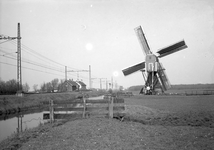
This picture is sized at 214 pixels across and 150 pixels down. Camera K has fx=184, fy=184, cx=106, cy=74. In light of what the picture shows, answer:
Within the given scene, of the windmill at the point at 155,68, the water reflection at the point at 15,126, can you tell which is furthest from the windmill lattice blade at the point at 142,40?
the water reflection at the point at 15,126

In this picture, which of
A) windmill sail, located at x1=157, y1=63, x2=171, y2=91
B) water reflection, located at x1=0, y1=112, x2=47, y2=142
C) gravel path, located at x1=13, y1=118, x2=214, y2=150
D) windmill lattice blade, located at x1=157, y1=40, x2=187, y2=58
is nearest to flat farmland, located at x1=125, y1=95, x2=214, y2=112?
gravel path, located at x1=13, y1=118, x2=214, y2=150

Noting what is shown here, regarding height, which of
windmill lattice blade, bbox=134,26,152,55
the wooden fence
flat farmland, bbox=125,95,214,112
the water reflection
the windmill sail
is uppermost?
windmill lattice blade, bbox=134,26,152,55

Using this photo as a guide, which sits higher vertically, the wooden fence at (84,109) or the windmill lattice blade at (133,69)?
the windmill lattice blade at (133,69)

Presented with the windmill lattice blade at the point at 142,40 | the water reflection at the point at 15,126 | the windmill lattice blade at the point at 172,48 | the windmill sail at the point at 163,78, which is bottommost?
the water reflection at the point at 15,126

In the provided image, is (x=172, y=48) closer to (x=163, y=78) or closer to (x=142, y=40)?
(x=163, y=78)

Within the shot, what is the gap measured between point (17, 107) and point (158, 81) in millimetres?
28101

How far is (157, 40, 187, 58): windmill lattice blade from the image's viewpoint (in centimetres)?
3853

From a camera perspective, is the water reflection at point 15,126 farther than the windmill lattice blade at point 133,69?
No

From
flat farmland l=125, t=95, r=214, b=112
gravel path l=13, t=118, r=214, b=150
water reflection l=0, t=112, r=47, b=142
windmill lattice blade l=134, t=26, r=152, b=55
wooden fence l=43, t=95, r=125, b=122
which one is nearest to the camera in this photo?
gravel path l=13, t=118, r=214, b=150

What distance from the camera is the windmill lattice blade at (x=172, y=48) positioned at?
126 feet

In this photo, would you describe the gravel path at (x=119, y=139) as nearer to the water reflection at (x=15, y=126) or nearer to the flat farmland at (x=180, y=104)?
the water reflection at (x=15, y=126)

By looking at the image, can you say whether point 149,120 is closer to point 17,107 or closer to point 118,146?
point 118,146

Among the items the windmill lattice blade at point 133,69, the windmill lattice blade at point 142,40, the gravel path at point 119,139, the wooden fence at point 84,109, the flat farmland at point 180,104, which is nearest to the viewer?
the gravel path at point 119,139

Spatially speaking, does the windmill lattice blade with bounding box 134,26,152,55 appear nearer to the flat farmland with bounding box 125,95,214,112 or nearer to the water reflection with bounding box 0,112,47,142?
the flat farmland with bounding box 125,95,214,112
